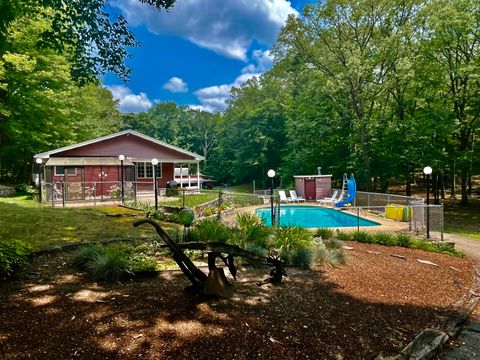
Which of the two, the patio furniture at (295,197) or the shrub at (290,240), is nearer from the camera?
the shrub at (290,240)

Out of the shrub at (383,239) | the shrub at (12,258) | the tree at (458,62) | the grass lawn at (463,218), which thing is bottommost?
the grass lawn at (463,218)

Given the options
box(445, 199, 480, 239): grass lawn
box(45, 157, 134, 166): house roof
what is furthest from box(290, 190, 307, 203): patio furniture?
box(45, 157, 134, 166): house roof

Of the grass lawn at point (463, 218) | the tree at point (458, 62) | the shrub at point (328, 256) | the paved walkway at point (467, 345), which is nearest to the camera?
the paved walkway at point (467, 345)

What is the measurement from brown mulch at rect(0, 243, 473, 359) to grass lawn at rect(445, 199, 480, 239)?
34.8 feet

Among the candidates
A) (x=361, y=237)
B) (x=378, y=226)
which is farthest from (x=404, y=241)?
(x=378, y=226)

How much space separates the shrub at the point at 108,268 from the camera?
4031mm

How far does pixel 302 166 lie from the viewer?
29188mm

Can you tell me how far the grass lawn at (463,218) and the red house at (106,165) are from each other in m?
14.9

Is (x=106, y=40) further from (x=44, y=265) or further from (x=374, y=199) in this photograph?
(x=374, y=199)

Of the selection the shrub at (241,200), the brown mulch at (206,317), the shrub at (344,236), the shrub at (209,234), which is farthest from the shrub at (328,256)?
the shrub at (241,200)

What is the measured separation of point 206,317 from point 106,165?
62.3ft

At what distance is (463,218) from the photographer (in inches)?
669

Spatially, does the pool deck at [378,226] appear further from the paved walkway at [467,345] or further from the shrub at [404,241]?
the paved walkway at [467,345]

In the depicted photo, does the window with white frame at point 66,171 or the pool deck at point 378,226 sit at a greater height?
the window with white frame at point 66,171
